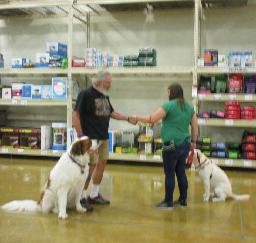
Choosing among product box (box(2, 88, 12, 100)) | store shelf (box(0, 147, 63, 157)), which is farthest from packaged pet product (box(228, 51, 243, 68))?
product box (box(2, 88, 12, 100))

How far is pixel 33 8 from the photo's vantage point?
8672mm

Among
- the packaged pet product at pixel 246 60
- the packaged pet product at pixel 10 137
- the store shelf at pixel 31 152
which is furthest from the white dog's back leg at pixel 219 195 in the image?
the packaged pet product at pixel 10 137

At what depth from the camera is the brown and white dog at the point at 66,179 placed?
409 cm

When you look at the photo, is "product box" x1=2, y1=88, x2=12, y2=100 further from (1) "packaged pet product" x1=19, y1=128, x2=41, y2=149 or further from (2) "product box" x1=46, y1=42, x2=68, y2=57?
(2) "product box" x1=46, y1=42, x2=68, y2=57

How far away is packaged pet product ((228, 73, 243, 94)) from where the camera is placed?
706 centimetres

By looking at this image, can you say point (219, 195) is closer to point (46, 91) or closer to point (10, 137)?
point (46, 91)

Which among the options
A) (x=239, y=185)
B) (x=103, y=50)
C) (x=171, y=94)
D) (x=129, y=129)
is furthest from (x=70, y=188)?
(x=103, y=50)

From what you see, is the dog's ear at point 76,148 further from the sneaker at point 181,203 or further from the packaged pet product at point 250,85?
the packaged pet product at point 250,85

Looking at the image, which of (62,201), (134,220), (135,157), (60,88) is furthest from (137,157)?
(62,201)

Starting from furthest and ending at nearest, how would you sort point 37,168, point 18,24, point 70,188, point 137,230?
point 18,24
point 37,168
point 70,188
point 137,230

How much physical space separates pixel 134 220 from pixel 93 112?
123 centimetres

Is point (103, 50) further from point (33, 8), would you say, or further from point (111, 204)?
point (111, 204)

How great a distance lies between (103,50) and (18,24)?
2.10 metres

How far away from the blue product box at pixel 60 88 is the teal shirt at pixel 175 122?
3665 millimetres
